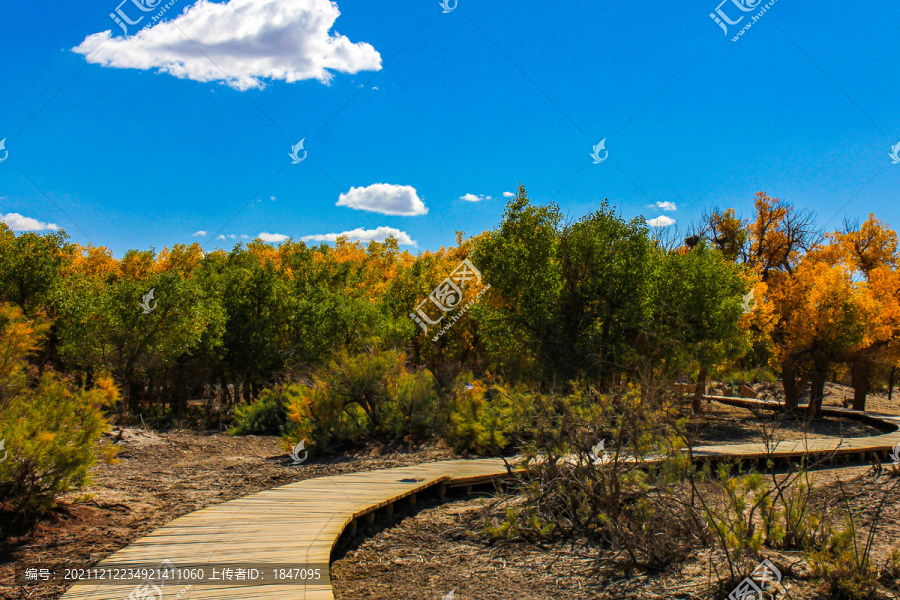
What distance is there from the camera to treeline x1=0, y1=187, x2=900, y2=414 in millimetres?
15820

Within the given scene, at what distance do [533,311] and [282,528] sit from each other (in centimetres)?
1058

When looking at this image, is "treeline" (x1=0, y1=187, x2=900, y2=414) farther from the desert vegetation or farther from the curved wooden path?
the curved wooden path

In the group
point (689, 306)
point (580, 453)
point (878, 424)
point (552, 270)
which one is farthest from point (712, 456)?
point (878, 424)

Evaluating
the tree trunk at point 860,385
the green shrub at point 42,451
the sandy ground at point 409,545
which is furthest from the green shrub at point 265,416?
the tree trunk at point 860,385

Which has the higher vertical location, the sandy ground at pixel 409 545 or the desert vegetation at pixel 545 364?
the desert vegetation at pixel 545 364

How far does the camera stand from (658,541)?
18.2 feet

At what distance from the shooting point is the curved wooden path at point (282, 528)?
4832mm

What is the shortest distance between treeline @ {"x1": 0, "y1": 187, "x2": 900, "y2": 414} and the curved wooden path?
8.74ft

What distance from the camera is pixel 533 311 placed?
52.5ft

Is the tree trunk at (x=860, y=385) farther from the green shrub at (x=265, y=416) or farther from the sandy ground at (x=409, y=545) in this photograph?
the green shrub at (x=265, y=416)

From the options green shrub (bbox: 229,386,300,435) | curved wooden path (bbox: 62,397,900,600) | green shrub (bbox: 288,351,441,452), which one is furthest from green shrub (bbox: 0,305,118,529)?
green shrub (bbox: 229,386,300,435)

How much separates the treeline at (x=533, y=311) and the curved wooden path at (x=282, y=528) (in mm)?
2664

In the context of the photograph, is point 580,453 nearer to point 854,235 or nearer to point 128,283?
point 128,283

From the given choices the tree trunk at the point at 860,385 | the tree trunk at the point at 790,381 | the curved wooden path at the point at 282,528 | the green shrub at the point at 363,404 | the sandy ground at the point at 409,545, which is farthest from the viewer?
the tree trunk at the point at 860,385
